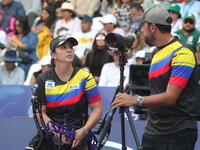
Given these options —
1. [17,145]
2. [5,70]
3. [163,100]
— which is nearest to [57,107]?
[163,100]

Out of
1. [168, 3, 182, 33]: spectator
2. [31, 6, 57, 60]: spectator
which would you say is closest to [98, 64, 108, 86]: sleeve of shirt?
[168, 3, 182, 33]: spectator

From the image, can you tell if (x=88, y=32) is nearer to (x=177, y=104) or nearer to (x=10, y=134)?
(x=10, y=134)

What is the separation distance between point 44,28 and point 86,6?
1.21 metres

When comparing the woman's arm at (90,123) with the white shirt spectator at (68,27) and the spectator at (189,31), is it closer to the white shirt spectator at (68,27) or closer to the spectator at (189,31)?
the spectator at (189,31)

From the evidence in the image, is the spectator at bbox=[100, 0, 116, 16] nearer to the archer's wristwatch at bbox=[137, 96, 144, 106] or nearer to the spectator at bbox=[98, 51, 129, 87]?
the spectator at bbox=[98, 51, 129, 87]

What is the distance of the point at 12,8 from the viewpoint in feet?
37.8

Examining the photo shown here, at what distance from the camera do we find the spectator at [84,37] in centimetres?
923

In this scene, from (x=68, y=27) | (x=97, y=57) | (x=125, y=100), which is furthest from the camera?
(x=68, y=27)

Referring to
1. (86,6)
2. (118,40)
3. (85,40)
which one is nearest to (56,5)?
(86,6)

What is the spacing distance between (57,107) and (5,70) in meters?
4.26

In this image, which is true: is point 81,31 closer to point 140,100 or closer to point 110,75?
point 110,75

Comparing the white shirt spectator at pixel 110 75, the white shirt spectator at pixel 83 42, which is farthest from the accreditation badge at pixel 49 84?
the white shirt spectator at pixel 83 42

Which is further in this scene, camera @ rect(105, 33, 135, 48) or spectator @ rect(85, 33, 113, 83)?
spectator @ rect(85, 33, 113, 83)

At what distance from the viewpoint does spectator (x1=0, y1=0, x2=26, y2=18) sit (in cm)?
1149
